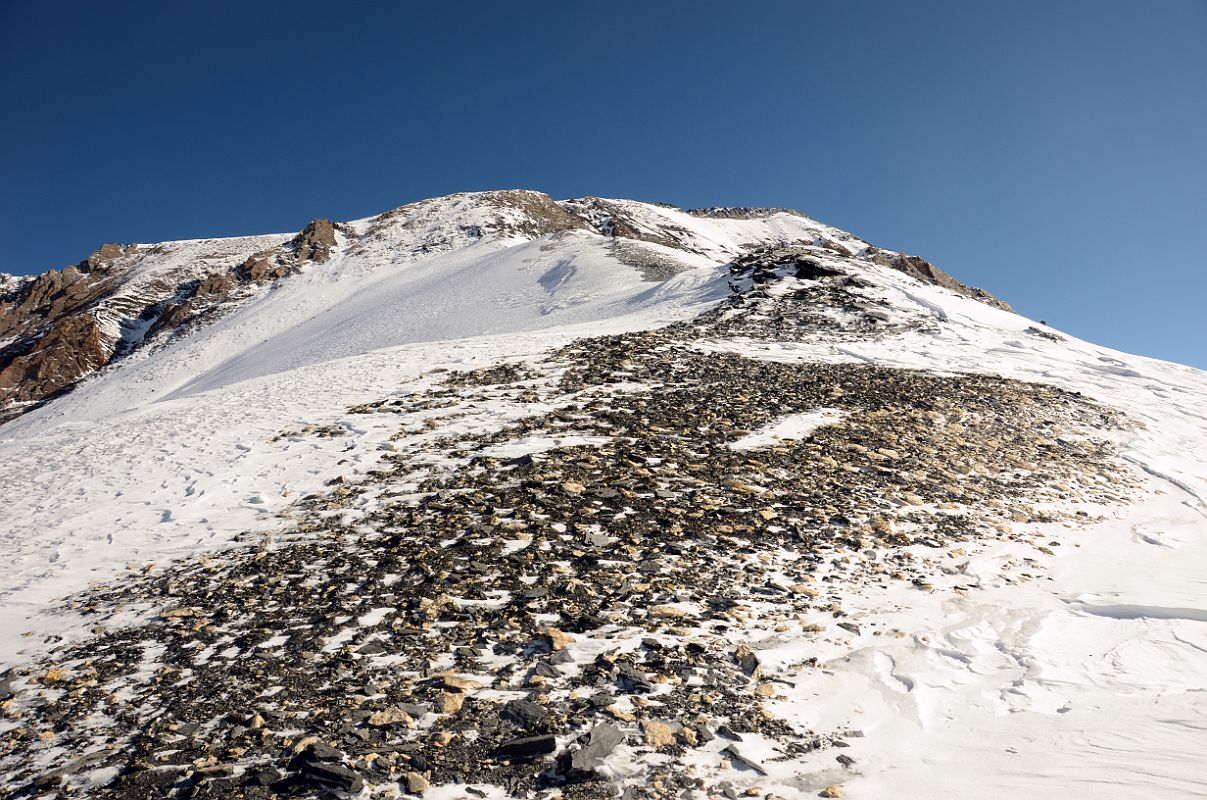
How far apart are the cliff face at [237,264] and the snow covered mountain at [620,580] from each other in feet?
71.4

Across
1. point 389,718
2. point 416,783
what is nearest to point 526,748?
point 416,783

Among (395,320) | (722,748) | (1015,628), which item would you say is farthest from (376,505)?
(395,320)

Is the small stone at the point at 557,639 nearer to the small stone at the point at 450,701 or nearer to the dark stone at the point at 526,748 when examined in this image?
the small stone at the point at 450,701

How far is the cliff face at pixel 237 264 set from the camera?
5300cm

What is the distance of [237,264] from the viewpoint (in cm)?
7538

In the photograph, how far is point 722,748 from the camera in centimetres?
411

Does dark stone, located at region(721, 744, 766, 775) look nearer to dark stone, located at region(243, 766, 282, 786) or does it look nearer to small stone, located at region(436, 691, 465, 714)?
small stone, located at region(436, 691, 465, 714)

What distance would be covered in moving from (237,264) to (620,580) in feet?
281

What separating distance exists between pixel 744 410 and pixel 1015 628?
681 centimetres

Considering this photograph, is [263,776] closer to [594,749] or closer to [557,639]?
[594,749]

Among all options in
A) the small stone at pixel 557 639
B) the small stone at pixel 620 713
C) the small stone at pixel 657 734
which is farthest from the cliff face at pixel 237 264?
the small stone at pixel 657 734

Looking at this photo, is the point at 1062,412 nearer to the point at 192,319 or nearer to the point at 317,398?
the point at 317,398

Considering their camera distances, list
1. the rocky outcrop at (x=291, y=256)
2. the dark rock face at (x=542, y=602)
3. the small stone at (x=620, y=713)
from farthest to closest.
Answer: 1. the rocky outcrop at (x=291, y=256)
2. the small stone at (x=620, y=713)
3. the dark rock face at (x=542, y=602)

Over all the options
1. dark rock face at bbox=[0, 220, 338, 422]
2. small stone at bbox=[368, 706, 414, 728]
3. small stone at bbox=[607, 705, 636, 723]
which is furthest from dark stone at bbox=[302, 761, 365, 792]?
dark rock face at bbox=[0, 220, 338, 422]
